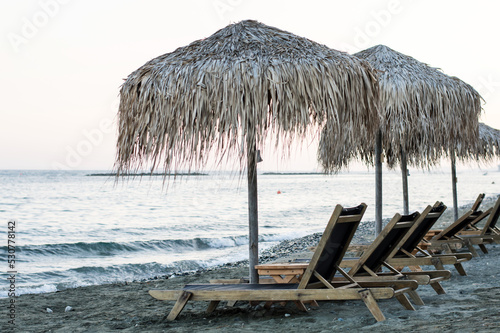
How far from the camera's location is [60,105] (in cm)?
1213

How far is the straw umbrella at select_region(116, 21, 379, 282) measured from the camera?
407 cm

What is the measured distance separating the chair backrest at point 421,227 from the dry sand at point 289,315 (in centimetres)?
41

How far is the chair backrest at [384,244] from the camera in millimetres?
3904

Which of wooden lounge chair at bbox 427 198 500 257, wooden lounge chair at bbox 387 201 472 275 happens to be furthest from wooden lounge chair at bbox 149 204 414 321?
wooden lounge chair at bbox 427 198 500 257

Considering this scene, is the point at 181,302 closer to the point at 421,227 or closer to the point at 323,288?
the point at 323,288

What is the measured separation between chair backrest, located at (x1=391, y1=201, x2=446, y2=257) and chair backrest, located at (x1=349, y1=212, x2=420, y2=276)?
0.44 m

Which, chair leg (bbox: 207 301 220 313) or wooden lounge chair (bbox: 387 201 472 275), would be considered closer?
chair leg (bbox: 207 301 220 313)

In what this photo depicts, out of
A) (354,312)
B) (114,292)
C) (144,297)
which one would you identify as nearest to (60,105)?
(114,292)

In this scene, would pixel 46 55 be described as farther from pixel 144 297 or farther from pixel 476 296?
pixel 476 296

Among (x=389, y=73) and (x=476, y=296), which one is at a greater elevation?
(x=389, y=73)

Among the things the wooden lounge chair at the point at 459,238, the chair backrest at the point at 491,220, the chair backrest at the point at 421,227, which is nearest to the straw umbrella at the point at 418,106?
the wooden lounge chair at the point at 459,238

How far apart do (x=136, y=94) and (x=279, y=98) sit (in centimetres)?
130

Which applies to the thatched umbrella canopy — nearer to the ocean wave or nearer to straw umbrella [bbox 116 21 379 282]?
the ocean wave

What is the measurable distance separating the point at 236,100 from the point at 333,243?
137 cm
